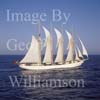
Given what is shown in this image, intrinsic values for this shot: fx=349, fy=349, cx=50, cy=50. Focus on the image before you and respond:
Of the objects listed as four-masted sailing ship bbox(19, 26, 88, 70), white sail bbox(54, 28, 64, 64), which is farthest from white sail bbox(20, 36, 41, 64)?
white sail bbox(54, 28, 64, 64)

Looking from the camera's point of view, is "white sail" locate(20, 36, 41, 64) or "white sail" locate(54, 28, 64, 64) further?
"white sail" locate(54, 28, 64, 64)

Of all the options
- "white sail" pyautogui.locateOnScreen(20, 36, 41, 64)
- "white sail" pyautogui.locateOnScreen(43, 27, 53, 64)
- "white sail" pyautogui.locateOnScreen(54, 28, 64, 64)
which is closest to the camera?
"white sail" pyautogui.locateOnScreen(20, 36, 41, 64)

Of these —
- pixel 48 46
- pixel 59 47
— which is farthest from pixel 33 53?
pixel 59 47

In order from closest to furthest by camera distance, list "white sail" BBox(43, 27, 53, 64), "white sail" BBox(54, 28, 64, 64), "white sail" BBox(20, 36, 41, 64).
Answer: "white sail" BBox(20, 36, 41, 64) → "white sail" BBox(43, 27, 53, 64) → "white sail" BBox(54, 28, 64, 64)

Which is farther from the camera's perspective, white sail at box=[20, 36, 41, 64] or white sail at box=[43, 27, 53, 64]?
white sail at box=[43, 27, 53, 64]

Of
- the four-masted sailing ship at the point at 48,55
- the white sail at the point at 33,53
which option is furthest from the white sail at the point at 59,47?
the white sail at the point at 33,53

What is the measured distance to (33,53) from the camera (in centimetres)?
6488

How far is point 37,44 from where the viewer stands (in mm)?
64938

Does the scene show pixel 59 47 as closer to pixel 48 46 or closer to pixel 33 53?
pixel 48 46

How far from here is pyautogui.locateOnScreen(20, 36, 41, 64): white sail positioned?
209ft

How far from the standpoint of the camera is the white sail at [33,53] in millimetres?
63853

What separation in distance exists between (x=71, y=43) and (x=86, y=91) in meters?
35.3

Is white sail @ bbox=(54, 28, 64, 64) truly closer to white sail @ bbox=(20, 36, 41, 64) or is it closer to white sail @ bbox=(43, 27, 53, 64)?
white sail @ bbox=(43, 27, 53, 64)

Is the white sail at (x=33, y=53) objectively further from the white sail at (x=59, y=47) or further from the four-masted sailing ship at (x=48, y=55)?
the white sail at (x=59, y=47)
